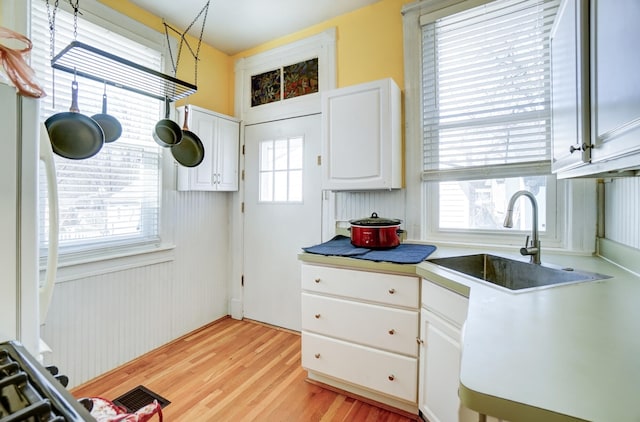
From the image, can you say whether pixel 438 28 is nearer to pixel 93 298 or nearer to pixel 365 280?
pixel 365 280

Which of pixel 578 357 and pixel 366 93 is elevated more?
pixel 366 93

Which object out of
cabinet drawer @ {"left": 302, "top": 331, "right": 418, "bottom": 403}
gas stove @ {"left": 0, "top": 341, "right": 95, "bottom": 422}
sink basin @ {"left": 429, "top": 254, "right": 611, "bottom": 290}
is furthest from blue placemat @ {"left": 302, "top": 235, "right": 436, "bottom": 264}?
gas stove @ {"left": 0, "top": 341, "right": 95, "bottom": 422}

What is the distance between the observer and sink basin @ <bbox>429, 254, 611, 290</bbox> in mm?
1256

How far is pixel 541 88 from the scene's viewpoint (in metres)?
1.73

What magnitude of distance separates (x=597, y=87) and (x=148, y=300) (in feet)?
9.21

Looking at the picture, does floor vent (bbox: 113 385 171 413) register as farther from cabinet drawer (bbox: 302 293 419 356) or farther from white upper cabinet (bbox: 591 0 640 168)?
white upper cabinet (bbox: 591 0 640 168)

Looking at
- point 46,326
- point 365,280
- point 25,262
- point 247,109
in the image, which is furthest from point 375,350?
point 247,109

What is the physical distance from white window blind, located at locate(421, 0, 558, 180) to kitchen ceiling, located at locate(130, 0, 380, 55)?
0.74 metres

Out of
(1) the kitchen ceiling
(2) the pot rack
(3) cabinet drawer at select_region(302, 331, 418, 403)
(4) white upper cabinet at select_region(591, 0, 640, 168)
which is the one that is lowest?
(3) cabinet drawer at select_region(302, 331, 418, 403)

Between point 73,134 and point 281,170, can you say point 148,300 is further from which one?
point 281,170

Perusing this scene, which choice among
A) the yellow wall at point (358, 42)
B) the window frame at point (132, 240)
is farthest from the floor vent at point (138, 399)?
the yellow wall at point (358, 42)

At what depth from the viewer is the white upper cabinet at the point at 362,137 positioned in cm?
194

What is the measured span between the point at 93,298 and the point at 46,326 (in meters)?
0.27

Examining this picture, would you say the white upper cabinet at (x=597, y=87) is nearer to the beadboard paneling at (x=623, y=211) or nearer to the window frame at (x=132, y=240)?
the beadboard paneling at (x=623, y=211)
